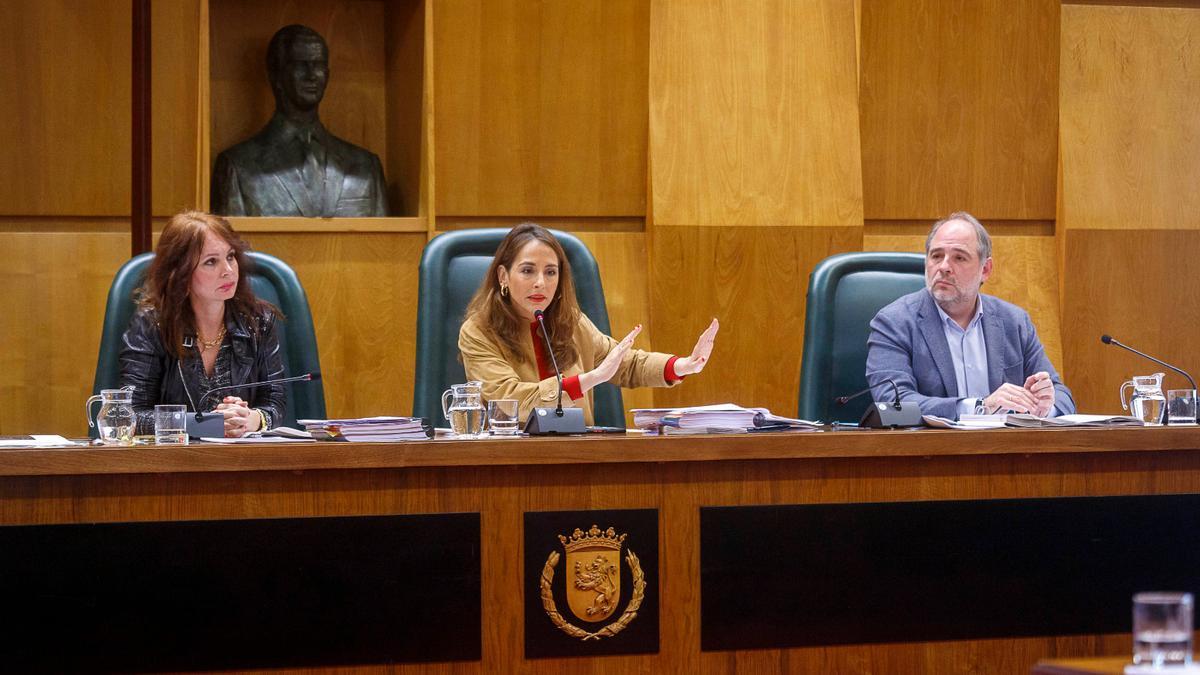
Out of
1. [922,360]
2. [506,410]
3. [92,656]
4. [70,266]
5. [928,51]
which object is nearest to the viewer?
[92,656]

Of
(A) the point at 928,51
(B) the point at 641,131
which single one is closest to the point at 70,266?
(B) the point at 641,131

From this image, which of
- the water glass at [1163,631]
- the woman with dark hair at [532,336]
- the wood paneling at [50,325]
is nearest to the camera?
the water glass at [1163,631]

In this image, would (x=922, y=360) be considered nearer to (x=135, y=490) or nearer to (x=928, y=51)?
(x=928, y=51)

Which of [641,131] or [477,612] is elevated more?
[641,131]

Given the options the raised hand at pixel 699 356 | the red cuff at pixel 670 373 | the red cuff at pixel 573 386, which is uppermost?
the raised hand at pixel 699 356

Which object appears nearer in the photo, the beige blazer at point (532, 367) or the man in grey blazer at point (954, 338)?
the beige blazer at point (532, 367)

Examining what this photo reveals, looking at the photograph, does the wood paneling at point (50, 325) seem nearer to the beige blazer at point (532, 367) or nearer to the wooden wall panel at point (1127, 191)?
the beige blazer at point (532, 367)

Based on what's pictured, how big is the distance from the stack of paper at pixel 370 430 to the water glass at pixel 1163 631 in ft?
4.08

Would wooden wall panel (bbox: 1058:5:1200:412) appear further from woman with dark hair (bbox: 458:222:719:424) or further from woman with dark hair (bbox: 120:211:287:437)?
woman with dark hair (bbox: 120:211:287:437)

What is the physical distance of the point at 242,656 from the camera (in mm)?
2076

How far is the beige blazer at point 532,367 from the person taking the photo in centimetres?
296

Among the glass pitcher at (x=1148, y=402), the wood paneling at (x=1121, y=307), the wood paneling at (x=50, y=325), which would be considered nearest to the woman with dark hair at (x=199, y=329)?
the wood paneling at (x=50, y=325)

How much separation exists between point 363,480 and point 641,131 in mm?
2227

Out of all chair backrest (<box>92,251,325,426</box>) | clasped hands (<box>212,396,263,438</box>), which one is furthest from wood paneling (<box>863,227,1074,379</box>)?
clasped hands (<box>212,396,263,438</box>)
